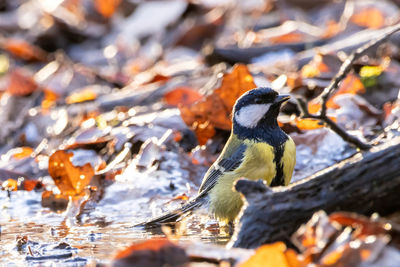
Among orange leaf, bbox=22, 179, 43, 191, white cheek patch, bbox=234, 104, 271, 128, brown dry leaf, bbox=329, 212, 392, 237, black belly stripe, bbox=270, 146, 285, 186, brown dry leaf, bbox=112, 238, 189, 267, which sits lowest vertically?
orange leaf, bbox=22, 179, 43, 191

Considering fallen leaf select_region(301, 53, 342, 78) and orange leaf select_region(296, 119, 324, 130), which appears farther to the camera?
fallen leaf select_region(301, 53, 342, 78)

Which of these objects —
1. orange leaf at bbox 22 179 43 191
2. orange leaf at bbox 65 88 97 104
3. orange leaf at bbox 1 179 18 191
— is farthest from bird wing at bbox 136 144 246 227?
orange leaf at bbox 65 88 97 104

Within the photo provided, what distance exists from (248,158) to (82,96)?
3943mm

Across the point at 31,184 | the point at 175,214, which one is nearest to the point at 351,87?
the point at 175,214

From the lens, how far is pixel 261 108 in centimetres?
434

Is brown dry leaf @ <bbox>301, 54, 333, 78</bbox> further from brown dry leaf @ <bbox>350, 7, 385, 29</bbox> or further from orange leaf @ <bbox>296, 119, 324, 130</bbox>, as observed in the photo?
brown dry leaf @ <bbox>350, 7, 385, 29</bbox>

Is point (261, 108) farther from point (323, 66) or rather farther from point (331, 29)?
point (331, 29)

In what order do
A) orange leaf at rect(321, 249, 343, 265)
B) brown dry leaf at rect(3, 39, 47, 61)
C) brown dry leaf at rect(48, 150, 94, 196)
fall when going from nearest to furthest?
orange leaf at rect(321, 249, 343, 265)
brown dry leaf at rect(48, 150, 94, 196)
brown dry leaf at rect(3, 39, 47, 61)

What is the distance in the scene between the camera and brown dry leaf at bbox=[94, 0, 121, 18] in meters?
11.4

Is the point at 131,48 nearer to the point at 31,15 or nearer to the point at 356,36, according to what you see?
the point at 31,15

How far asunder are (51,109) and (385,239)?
19.5 ft

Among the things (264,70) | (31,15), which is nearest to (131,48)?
(31,15)

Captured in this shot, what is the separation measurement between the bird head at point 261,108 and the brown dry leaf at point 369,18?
4.02 m

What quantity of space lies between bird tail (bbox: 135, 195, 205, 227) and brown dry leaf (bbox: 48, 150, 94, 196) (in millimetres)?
1028
